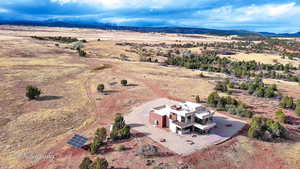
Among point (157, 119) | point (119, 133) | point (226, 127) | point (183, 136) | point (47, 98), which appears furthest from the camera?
point (47, 98)

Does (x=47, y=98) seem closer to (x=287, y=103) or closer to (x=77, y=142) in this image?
(x=77, y=142)

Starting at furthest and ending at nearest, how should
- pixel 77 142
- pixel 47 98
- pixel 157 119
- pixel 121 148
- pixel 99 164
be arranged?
pixel 47 98, pixel 157 119, pixel 77 142, pixel 121 148, pixel 99 164

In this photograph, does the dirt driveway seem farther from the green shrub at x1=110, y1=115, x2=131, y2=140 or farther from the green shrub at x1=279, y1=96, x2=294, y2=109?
the green shrub at x1=279, y1=96, x2=294, y2=109

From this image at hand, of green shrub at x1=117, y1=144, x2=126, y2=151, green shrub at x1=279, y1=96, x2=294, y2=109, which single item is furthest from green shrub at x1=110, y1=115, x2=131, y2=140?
green shrub at x1=279, y1=96, x2=294, y2=109

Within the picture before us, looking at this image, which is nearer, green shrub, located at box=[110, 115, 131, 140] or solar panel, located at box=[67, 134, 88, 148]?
solar panel, located at box=[67, 134, 88, 148]

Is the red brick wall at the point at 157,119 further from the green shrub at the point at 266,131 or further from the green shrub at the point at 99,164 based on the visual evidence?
the green shrub at the point at 99,164

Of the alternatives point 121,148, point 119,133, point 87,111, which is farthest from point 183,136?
point 87,111
